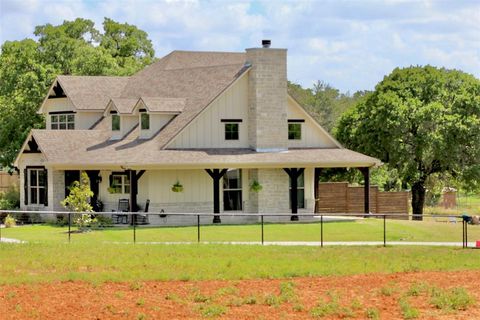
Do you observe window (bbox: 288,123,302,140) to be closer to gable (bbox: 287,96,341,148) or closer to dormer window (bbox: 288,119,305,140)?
dormer window (bbox: 288,119,305,140)

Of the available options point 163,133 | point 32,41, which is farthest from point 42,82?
point 163,133

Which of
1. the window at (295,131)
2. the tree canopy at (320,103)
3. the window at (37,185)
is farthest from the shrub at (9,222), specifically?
the tree canopy at (320,103)

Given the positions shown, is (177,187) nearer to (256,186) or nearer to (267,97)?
(256,186)

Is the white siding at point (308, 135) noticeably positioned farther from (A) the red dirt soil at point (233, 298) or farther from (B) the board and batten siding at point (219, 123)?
(A) the red dirt soil at point (233, 298)

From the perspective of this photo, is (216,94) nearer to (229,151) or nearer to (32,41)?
(229,151)

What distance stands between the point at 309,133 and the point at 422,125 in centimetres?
925

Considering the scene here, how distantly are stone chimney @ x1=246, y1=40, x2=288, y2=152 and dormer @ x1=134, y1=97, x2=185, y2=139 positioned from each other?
383cm

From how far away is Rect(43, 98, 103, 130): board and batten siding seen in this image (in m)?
52.1

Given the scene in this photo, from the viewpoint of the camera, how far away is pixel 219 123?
152 feet

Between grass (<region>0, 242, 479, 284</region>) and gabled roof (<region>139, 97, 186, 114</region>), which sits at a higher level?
gabled roof (<region>139, 97, 186, 114</region>)

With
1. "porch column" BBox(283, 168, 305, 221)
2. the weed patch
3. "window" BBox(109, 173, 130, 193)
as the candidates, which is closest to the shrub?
"window" BBox(109, 173, 130, 193)

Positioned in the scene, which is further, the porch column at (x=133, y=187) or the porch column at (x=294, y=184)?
the porch column at (x=294, y=184)

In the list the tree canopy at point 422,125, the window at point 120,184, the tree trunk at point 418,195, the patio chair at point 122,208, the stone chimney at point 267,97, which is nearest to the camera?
the patio chair at point 122,208

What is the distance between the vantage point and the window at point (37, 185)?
47.2 meters
